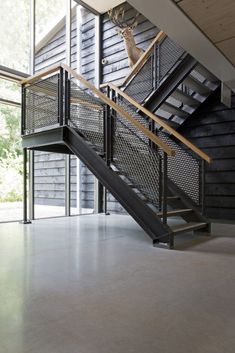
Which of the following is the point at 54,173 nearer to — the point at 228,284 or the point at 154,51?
the point at 154,51

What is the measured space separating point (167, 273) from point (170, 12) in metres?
1.81

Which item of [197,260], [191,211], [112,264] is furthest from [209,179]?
[112,264]

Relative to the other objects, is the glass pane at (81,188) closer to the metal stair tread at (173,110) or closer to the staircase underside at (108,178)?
the staircase underside at (108,178)

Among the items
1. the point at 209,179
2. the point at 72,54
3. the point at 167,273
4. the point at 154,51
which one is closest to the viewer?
the point at 167,273

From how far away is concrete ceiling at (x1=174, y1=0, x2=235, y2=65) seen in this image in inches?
63.6

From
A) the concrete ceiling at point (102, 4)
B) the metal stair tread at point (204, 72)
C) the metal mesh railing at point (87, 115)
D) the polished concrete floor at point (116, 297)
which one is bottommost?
the polished concrete floor at point (116, 297)

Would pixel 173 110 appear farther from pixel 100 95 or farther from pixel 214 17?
pixel 214 17

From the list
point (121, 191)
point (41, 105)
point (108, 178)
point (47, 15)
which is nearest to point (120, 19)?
point (47, 15)

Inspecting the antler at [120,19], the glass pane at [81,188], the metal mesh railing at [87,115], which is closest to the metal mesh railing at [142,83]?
the metal mesh railing at [87,115]

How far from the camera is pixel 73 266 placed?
7.87 feet

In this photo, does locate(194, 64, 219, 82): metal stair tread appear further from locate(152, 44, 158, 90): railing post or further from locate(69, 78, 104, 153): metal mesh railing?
locate(69, 78, 104, 153): metal mesh railing

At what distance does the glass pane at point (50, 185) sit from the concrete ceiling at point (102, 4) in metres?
3.66

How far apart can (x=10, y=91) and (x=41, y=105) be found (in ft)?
3.36

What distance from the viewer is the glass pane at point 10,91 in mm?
5059
